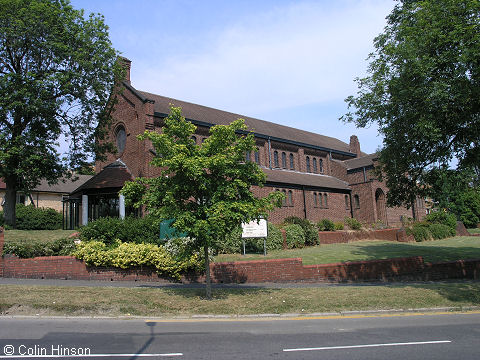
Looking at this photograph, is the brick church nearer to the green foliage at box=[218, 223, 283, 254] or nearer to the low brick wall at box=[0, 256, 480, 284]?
the green foliage at box=[218, 223, 283, 254]

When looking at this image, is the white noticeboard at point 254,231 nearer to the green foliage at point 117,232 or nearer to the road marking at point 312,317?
the green foliage at point 117,232

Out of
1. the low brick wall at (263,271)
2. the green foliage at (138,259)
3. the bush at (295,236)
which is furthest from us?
the bush at (295,236)

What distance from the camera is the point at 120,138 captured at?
31.0 m

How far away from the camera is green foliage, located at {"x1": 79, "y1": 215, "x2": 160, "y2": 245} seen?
57.6ft

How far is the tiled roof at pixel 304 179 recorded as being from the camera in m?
35.5

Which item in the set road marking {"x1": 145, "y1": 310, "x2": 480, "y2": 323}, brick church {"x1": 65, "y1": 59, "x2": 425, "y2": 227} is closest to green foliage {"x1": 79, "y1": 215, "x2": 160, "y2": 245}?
brick church {"x1": 65, "y1": 59, "x2": 425, "y2": 227}

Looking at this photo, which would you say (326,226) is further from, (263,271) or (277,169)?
(263,271)

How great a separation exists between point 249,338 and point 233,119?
1316 inches

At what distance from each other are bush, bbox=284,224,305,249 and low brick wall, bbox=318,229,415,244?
9.31 feet

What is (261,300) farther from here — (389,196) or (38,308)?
(389,196)

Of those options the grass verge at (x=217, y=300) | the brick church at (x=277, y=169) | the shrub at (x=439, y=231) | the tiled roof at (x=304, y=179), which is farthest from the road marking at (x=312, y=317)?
the shrub at (x=439, y=231)

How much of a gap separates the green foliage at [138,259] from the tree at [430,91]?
9595 millimetres

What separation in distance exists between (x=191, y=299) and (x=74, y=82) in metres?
20.2

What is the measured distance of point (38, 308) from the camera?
1002cm
